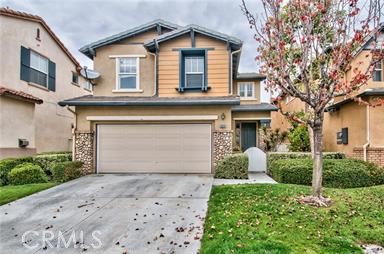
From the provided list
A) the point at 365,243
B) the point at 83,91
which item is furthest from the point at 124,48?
the point at 365,243

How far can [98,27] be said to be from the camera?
16.4 meters

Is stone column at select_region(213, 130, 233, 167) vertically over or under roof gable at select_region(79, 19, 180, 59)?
under

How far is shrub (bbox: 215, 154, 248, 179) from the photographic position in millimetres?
12344

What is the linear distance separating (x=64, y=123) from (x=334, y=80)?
1708 cm

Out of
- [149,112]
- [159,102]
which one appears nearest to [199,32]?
[159,102]

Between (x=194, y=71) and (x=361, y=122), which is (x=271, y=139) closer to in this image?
(x=361, y=122)

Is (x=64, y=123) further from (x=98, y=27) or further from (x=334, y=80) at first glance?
(x=334, y=80)

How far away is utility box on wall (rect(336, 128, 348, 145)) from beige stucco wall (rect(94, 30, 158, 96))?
9.98 meters

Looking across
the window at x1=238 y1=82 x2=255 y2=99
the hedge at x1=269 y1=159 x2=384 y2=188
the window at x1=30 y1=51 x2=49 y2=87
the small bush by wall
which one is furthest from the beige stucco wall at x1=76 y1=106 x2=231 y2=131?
the window at x1=238 y1=82 x2=255 y2=99

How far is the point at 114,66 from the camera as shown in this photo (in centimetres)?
1527

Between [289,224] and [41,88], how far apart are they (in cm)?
1568

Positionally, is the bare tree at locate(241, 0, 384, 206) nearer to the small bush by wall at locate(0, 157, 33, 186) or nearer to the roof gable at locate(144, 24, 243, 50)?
the roof gable at locate(144, 24, 243, 50)

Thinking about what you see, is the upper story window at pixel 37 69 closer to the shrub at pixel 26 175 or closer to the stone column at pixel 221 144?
the shrub at pixel 26 175

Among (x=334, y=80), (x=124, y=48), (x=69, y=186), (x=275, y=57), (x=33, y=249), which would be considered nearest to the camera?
(x=33, y=249)
